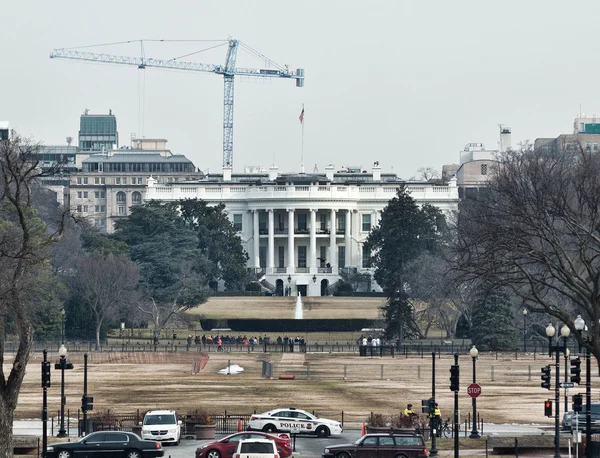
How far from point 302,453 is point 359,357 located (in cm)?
5314

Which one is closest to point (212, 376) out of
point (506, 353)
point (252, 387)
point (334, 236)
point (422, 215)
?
point (252, 387)

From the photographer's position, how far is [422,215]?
522 feet

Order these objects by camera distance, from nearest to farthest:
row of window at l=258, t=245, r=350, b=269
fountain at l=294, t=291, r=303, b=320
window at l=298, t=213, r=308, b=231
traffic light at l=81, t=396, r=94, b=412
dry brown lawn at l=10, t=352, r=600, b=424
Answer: traffic light at l=81, t=396, r=94, b=412 → dry brown lawn at l=10, t=352, r=600, b=424 → fountain at l=294, t=291, r=303, b=320 → row of window at l=258, t=245, r=350, b=269 → window at l=298, t=213, r=308, b=231

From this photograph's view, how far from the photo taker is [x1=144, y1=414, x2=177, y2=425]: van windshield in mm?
65312

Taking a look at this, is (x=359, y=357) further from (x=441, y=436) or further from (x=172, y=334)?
(x=441, y=436)

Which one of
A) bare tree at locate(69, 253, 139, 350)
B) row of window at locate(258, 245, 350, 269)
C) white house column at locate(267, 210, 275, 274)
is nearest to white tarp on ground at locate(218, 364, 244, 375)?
bare tree at locate(69, 253, 139, 350)

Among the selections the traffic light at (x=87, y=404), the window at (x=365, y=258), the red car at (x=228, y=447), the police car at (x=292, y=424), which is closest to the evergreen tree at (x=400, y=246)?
the window at (x=365, y=258)

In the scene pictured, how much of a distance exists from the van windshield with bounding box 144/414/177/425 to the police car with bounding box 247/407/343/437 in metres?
3.45

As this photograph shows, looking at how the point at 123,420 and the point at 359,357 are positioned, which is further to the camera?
the point at 359,357

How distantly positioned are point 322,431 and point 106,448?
11.2m

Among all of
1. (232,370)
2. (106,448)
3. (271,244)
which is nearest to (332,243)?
(271,244)

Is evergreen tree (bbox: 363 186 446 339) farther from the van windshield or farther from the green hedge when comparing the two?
the van windshield

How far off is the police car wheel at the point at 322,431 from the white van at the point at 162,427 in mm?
5510

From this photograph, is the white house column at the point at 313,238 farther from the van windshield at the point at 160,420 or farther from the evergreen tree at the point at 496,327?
the van windshield at the point at 160,420
